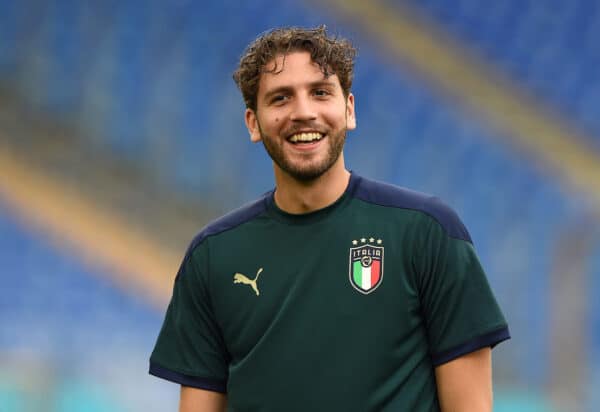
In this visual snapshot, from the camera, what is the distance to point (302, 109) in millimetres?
2086

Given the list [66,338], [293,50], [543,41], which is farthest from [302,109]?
[543,41]

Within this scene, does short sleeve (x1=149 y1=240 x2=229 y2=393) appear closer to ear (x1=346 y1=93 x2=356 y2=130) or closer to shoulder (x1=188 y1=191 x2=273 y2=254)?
shoulder (x1=188 y1=191 x2=273 y2=254)

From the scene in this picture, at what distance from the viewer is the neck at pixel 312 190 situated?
2.14 m

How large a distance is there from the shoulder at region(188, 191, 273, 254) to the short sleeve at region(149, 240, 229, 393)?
0.03 m

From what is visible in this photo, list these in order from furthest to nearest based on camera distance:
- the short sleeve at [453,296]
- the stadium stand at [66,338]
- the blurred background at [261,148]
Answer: the blurred background at [261,148] < the stadium stand at [66,338] < the short sleeve at [453,296]

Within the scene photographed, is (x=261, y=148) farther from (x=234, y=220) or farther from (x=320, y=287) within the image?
(x=320, y=287)

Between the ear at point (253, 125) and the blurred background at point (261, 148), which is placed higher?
the blurred background at point (261, 148)

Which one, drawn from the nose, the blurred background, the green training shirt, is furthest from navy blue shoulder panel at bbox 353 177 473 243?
the blurred background

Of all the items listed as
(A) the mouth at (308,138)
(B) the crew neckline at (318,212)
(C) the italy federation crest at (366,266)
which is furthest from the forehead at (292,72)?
(C) the italy federation crest at (366,266)

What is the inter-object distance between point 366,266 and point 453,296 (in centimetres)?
19

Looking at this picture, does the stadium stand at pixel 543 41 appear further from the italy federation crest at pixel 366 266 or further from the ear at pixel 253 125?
the italy federation crest at pixel 366 266

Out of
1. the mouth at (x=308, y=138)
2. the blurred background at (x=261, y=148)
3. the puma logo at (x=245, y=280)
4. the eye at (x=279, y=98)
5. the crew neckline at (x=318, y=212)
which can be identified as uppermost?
the blurred background at (x=261, y=148)

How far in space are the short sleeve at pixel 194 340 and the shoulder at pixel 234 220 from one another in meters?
0.03

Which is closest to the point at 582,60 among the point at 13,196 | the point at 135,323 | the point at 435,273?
the point at 135,323
